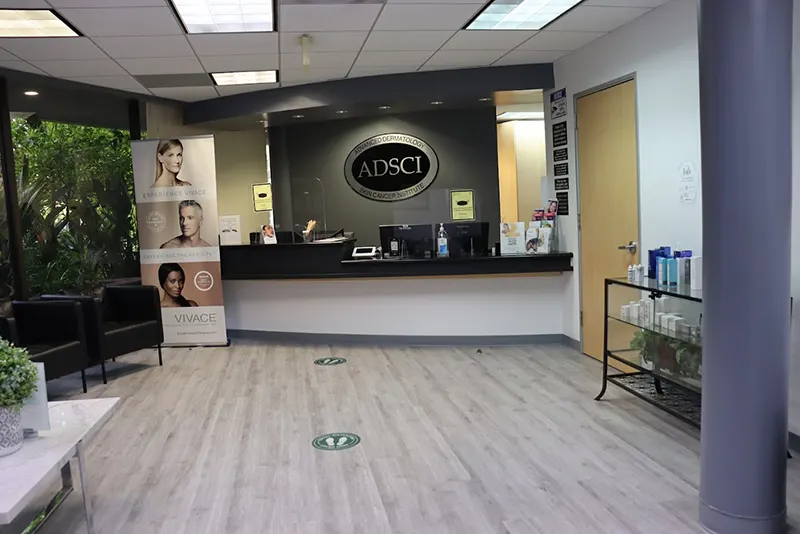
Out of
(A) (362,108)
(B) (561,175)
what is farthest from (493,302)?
(A) (362,108)

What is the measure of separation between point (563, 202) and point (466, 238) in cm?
98

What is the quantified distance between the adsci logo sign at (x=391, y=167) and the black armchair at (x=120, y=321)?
10.5 ft

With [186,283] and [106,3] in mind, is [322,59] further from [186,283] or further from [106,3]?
[186,283]

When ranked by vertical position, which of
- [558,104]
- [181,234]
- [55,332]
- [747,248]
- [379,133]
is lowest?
[55,332]

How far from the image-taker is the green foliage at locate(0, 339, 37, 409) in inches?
Result: 94.3

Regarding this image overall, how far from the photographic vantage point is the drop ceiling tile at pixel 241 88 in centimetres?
664

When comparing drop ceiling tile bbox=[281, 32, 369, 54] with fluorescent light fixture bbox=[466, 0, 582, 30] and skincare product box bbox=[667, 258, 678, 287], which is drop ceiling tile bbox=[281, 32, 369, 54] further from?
skincare product box bbox=[667, 258, 678, 287]

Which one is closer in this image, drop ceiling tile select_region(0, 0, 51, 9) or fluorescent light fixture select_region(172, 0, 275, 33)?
drop ceiling tile select_region(0, 0, 51, 9)

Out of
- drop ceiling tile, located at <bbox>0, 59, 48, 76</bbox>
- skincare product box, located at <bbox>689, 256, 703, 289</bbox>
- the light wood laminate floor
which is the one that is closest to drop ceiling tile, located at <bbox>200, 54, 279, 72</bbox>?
drop ceiling tile, located at <bbox>0, 59, 48, 76</bbox>

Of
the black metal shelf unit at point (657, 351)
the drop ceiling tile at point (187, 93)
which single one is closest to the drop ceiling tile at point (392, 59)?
the drop ceiling tile at point (187, 93)

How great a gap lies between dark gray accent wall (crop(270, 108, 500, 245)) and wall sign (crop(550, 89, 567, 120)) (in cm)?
183

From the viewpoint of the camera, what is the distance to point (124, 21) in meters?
4.29

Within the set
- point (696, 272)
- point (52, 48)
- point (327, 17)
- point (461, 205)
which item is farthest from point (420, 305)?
point (52, 48)

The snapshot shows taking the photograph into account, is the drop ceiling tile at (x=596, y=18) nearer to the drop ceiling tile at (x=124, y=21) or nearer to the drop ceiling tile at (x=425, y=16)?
the drop ceiling tile at (x=425, y=16)
